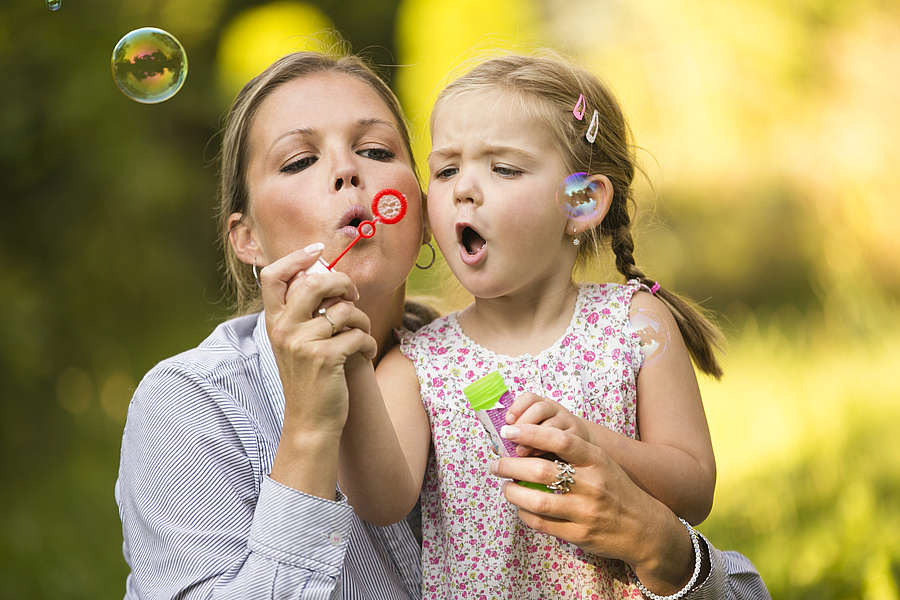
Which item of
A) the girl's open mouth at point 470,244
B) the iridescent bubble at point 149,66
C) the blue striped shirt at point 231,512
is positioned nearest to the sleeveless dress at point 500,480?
the blue striped shirt at point 231,512

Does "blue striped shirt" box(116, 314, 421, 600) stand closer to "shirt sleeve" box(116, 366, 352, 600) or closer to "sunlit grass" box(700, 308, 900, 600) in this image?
"shirt sleeve" box(116, 366, 352, 600)

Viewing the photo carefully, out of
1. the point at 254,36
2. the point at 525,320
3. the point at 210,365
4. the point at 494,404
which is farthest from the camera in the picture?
the point at 254,36

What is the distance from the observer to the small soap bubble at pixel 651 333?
175 cm

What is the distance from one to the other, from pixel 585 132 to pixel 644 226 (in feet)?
4.54

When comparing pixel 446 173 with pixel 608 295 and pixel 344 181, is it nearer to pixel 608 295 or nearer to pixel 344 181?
pixel 344 181

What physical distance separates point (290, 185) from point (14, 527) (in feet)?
9.82

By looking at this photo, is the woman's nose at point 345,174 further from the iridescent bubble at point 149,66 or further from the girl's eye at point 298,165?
the iridescent bubble at point 149,66

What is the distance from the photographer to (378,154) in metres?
1.92

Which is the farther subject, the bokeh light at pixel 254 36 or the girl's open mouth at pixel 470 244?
the bokeh light at pixel 254 36

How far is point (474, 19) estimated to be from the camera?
557 cm

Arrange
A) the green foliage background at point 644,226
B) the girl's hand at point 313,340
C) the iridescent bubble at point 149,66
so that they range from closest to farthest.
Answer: the girl's hand at point 313,340
the iridescent bubble at point 149,66
the green foliage background at point 644,226

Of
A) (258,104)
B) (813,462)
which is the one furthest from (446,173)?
(813,462)

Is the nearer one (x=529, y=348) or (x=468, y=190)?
(x=468, y=190)

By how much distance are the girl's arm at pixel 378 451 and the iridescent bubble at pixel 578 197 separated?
20.5 inches
